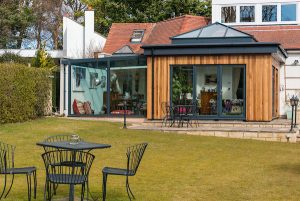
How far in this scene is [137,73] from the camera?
81.3 ft

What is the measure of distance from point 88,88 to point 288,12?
1218 centimetres

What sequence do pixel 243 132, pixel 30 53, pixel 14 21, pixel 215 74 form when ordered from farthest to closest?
pixel 14 21 → pixel 30 53 → pixel 215 74 → pixel 243 132

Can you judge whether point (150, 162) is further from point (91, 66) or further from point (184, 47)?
point (91, 66)

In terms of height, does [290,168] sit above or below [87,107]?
below

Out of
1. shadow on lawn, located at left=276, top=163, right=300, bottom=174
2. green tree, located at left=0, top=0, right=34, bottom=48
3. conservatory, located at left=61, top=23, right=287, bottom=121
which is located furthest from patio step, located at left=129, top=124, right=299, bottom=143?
green tree, located at left=0, top=0, right=34, bottom=48

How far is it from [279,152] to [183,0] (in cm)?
2857

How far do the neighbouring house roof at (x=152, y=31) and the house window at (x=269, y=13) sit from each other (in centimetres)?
421

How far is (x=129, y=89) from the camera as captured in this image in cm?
2481

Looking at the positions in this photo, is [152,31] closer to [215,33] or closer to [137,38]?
[137,38]

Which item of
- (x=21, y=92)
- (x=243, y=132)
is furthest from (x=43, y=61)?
(x=243, y=132)

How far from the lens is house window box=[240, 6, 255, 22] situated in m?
30.1

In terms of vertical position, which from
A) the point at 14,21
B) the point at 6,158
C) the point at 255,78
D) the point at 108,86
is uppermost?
the point at 14,21

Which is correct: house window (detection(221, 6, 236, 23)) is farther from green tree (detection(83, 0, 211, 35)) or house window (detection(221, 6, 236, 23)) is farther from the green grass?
the green grass

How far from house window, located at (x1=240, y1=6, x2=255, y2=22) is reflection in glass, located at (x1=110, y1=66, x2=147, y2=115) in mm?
8613
